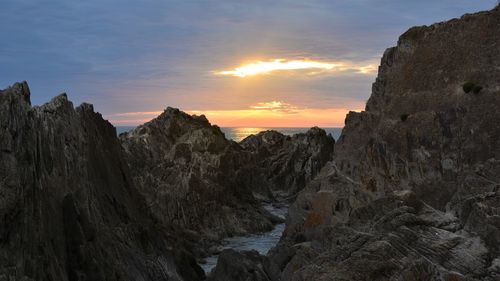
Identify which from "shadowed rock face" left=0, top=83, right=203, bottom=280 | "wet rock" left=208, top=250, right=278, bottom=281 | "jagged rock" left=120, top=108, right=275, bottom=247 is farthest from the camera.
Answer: "jagged rock" left=120, top=108, right=275, bottom=247

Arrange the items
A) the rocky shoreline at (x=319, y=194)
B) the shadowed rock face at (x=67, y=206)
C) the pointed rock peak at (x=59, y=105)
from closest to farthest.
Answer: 1. the rocky shoreline at (x=319, y=194)
2. the shadowed rock face at (x=67, y=206)
3. the pointed rock peak at (x=59, y=105)

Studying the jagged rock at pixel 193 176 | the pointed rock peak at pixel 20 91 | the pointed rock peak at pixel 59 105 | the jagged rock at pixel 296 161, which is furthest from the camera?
the jagged rock at pixel 296 161

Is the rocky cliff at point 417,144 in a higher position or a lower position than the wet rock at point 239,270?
higher

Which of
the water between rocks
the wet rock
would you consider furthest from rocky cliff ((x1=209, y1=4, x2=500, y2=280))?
the water between rocks

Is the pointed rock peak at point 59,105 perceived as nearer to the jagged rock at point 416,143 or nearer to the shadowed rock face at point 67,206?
the shadowed rock face at point 67,206

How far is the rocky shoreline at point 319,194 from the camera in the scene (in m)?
22.3

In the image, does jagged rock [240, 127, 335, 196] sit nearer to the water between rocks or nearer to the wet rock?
the water between rocks

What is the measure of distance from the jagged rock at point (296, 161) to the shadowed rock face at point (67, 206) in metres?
68.1

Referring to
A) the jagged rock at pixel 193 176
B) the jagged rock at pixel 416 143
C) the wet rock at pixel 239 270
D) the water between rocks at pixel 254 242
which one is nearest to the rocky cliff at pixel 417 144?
the jagged rock at pixel 416 143

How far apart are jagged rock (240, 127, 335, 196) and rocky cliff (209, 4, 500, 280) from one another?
178 feet

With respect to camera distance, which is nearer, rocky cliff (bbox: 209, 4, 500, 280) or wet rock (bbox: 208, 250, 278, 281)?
rocky cliff (bbox: 209, 4, 500, 280)

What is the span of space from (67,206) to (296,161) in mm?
93393

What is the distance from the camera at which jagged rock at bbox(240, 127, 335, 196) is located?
405 feet

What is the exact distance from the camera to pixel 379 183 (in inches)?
2296
